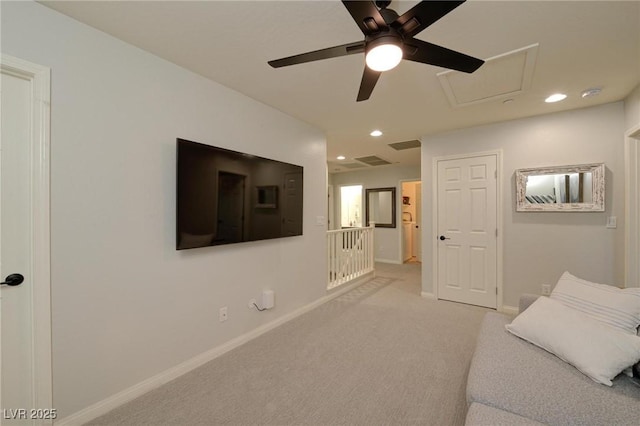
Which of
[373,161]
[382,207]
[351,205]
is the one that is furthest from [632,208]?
[351,205]

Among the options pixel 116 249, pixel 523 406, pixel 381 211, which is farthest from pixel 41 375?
pixel 381 211

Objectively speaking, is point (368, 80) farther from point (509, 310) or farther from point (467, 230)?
point (509, 310)

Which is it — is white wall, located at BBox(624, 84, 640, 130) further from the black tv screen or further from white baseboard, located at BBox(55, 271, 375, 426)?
white baseboard, located at BBox(55, 271, 375, 426)

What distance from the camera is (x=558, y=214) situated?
3068 mm

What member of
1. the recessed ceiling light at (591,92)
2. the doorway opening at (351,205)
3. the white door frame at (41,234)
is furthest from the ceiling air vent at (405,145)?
the white door frame at (41,234)

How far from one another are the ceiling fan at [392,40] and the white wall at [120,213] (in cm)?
110

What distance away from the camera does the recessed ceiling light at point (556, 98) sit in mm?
2598

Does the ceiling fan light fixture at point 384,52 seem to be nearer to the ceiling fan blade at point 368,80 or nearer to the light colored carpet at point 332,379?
the ceiling fan blade at point 368,80

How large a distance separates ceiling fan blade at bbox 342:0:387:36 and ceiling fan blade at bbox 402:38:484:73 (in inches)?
6.8

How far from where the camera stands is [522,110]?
9.77ft

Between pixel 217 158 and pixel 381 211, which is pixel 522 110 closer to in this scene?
pixel 217 158

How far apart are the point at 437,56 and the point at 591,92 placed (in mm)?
2264

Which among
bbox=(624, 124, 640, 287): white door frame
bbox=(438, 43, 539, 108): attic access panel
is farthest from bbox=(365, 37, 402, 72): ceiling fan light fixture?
bbox=(624, 124, 640, 287): white door frame

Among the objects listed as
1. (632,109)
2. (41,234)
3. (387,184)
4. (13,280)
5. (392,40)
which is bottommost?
(13,280)
